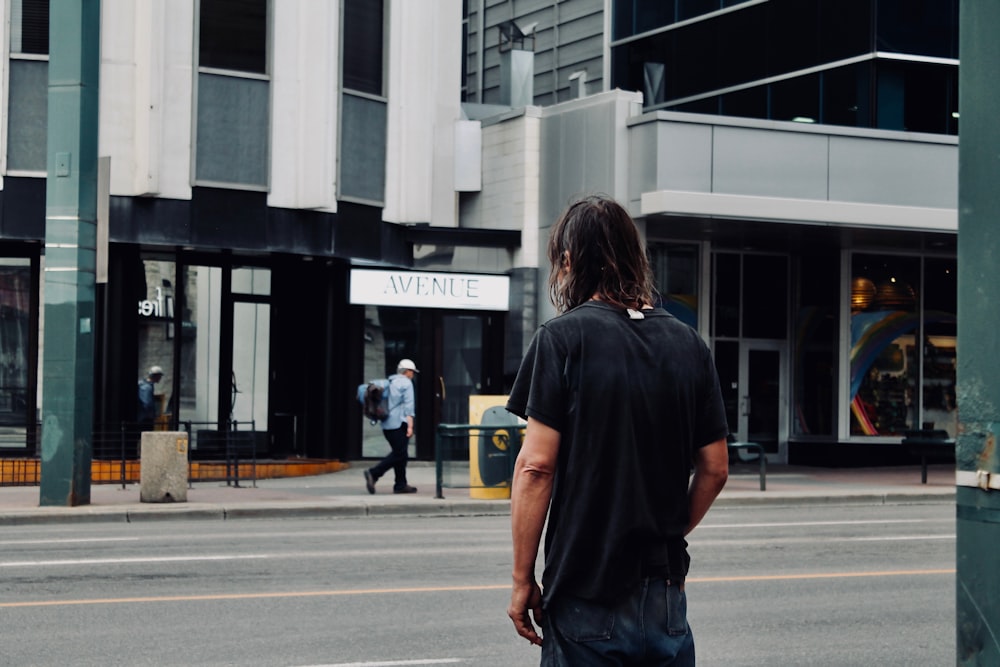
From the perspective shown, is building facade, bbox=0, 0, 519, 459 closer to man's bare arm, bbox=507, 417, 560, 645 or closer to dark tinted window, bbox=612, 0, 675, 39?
dark tinted window, bbox=612, 0, 675, 39

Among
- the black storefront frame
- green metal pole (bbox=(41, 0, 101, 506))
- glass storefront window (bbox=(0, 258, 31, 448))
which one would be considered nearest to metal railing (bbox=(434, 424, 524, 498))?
green metal pole (bbox=(41, 0, 101, 506))

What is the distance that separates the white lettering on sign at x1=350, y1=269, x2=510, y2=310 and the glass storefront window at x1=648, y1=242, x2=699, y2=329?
2641mm

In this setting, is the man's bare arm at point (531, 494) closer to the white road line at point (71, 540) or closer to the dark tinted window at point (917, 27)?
the white road line at point (71, 540)

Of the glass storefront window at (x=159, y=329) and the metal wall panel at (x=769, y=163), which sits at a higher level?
the metal wall panel at (x=769, y=163)

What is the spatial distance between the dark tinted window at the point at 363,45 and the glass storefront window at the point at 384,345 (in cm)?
370

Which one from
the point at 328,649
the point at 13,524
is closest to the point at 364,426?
the point at 13,524

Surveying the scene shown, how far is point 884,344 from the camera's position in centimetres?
2789

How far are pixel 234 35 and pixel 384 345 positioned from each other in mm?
5738

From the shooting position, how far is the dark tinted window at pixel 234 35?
906 inches

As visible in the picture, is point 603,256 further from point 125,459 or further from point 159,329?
point 159,329

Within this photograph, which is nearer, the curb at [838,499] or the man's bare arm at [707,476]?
the man's bare arm at [707,476]

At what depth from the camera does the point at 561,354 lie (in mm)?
3740

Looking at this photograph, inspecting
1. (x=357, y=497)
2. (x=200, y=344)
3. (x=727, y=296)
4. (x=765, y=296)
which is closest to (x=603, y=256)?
(x=357, y=497)

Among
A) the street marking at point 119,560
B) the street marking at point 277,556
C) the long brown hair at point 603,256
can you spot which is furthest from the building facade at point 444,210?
the long brown hair at point 603,256
